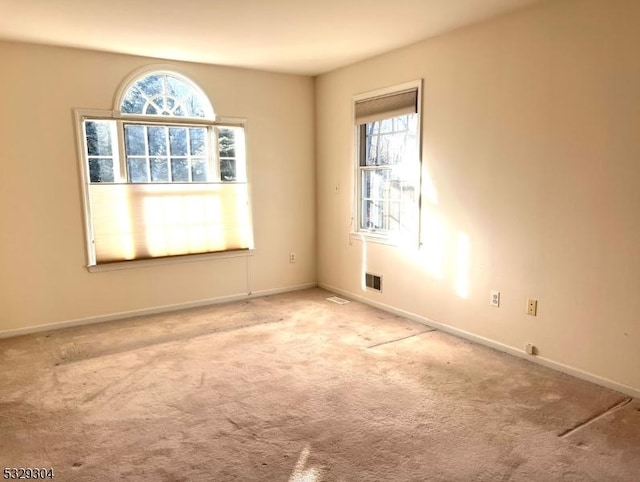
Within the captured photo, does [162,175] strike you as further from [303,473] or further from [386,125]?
[303,473]

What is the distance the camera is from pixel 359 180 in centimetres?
486

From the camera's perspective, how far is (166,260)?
183 inches

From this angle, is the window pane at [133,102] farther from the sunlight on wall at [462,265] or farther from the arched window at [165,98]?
the sunlight on wall at [462,265]

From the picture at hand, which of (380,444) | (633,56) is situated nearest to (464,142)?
(633,56)

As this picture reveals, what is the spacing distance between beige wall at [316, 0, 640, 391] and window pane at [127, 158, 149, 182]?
2.50 meters

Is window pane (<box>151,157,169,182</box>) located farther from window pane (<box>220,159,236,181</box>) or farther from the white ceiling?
the white ceiling

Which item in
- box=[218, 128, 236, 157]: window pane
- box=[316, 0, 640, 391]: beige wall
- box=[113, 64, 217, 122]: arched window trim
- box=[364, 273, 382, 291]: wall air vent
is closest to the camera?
box=[316, 0, 640, 391]: beige wall

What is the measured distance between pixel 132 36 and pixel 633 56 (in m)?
3.55

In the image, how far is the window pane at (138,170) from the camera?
441 centimetres

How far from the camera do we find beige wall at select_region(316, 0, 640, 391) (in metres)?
2.76

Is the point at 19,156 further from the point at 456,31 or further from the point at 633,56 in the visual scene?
the point at 633,56

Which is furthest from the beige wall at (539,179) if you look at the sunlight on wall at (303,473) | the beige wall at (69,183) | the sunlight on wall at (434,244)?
the sunlight on wall at (303,473)

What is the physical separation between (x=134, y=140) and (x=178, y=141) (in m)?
0.43

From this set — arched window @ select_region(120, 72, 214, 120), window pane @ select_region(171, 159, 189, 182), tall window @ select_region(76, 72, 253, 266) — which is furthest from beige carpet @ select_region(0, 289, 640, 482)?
arched window @ select_region(120, 72, 214, 120)
